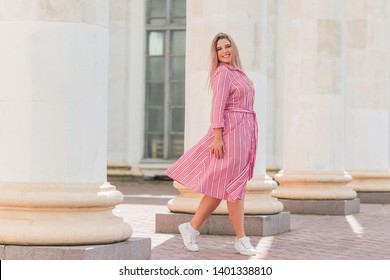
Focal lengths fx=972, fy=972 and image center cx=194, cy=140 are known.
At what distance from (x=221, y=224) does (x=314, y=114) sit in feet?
15.9

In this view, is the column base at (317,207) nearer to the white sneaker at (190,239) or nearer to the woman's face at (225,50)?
the white sneaker at (190,239)

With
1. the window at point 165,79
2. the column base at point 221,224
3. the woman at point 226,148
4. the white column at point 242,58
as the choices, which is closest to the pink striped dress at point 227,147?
the woman at point 226,148

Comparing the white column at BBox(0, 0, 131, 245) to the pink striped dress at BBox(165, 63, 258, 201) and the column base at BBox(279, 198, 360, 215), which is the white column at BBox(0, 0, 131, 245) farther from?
the column base at BBox(279, 198, 360, 215)

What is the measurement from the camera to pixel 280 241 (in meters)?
11.1

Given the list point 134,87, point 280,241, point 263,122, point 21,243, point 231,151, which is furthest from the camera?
point 134,87

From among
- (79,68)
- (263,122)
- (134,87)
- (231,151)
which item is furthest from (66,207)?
(134,87)

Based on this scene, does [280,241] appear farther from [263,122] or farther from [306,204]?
[306,204]

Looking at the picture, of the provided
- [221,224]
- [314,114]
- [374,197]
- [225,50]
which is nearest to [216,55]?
[225,50]

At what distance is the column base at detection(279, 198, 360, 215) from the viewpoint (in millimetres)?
15602

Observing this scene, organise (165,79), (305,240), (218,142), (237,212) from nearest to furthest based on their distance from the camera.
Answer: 1. (218,142)
2. (237,212)
3. (305,240)
4. (165,79)

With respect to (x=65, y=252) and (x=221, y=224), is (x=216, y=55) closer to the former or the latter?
(x=221, y=224)

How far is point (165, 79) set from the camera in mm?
26188

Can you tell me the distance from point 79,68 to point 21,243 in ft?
4.78

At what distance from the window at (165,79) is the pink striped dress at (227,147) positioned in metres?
16.6
